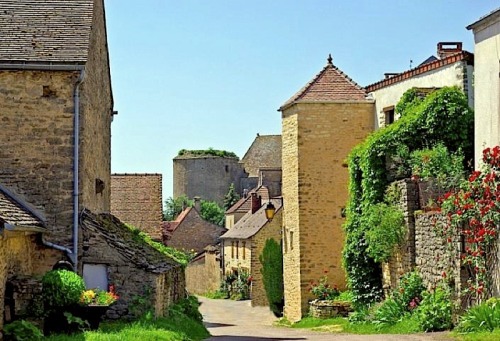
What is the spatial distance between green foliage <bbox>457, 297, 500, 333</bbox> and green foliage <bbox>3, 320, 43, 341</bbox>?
860 cm

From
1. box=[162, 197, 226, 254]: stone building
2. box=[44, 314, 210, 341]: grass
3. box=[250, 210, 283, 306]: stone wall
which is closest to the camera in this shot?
box=[44, 314, 210, 341]: grass

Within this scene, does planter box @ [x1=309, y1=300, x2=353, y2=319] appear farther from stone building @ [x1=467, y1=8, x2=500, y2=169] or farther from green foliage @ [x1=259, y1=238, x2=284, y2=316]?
stone building @ [x1=467, y1=8, x2=500, y2=169]

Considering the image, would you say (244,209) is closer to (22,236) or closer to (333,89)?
(333,89)

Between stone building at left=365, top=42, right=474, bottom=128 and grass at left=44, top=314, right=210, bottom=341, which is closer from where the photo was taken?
grass at left=44, top=314, right=210, bottom=341

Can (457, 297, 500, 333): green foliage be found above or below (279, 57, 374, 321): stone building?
below

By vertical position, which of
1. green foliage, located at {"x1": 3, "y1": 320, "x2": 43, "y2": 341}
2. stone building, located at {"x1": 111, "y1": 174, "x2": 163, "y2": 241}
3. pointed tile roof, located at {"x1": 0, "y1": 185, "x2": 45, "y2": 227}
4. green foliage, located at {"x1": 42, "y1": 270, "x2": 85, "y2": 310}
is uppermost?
stone building, located at {"x1": 111, "y1": 174, "x2": 163, "y2": 241}

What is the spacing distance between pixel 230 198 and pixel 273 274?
61098 mm

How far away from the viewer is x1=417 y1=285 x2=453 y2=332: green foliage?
20.3 m

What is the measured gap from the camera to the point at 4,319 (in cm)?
1702

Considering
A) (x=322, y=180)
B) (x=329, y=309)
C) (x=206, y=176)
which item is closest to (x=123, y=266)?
(x=329, y=309)

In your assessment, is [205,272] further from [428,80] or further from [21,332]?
[21,332]

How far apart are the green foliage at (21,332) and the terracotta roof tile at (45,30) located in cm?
701

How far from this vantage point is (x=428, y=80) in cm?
2848

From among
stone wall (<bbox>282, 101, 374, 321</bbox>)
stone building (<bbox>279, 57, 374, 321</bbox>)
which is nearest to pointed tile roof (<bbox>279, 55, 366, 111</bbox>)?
stone building (<bbox>279, 57, 374, 321</bbox>)
